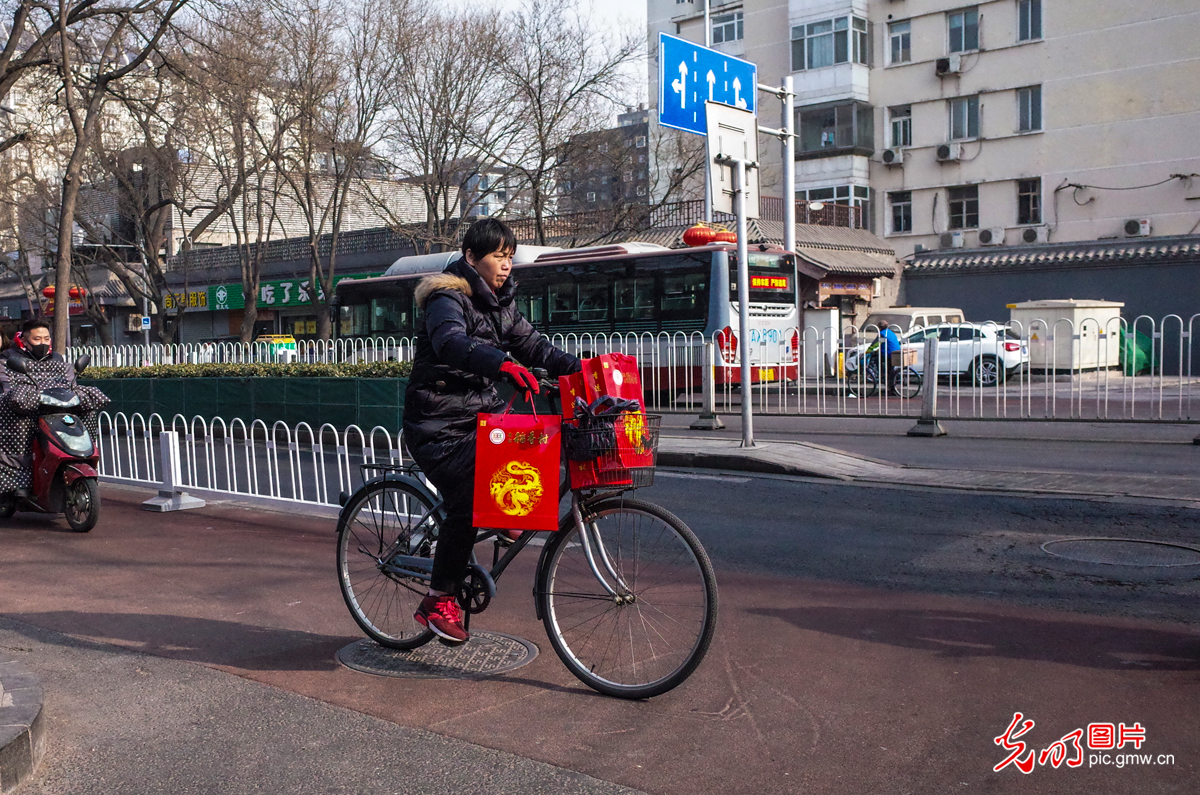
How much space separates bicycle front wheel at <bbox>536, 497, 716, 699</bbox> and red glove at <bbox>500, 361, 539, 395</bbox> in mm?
542

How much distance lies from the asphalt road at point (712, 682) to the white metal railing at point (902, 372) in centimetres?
658

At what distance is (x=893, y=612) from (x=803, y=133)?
35834mm

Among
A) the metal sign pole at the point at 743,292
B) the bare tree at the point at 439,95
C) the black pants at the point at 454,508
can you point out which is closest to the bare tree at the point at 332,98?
the bare tree at the point at 439,95

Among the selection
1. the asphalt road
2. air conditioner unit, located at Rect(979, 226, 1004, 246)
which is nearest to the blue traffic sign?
the asphalt road

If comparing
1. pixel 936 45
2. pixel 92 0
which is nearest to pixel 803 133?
pixel 936 45

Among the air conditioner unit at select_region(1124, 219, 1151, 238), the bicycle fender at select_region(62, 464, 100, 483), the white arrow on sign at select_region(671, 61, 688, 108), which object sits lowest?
the bicycle fender at select_region(62, 464, 100, 483)

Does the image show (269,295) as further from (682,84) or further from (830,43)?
→ (682,84)

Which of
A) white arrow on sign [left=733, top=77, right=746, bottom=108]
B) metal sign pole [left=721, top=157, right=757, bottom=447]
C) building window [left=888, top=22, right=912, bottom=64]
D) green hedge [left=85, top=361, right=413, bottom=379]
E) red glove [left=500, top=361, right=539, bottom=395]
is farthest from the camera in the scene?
building window [left=888, top=22, right=912, bottom=64]

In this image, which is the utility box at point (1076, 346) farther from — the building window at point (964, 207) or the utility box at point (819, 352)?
the building window at point (964, 207)

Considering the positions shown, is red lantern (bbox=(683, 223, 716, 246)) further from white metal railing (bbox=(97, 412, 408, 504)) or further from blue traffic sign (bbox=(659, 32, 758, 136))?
white metal railing (bbox=(97, 412, 408, 504))

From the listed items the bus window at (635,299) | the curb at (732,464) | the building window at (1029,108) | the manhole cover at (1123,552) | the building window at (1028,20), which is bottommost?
the manhole cover at (1123,552)

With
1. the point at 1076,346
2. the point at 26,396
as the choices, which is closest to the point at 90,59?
the point at 26,396

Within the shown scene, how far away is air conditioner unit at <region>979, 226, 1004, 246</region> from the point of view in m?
35.5

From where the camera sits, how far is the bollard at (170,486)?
31.1 ft
